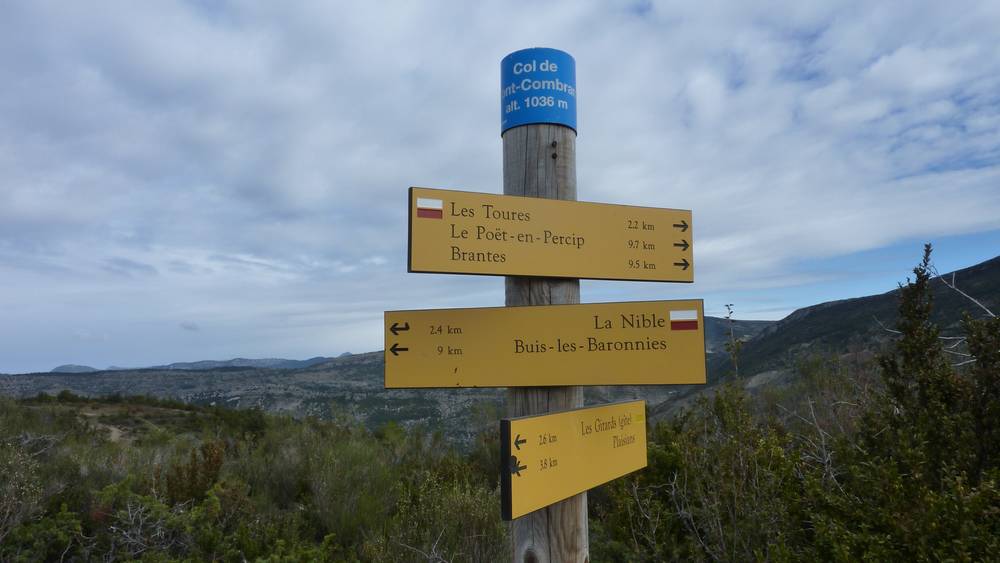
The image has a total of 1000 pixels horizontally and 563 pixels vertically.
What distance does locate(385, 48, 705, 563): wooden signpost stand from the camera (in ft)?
6.79

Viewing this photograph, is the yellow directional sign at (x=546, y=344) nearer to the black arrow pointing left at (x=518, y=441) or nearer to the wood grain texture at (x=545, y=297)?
the wood grain texture at (x=545, y=297)

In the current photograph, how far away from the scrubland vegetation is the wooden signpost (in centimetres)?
109

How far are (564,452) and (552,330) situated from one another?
1.50 ft

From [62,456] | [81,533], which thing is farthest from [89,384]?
[81,533]

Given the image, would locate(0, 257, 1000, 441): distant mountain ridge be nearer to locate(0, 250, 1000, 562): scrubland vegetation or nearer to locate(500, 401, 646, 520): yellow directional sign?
locate(0, 250, 1000, 562): scrubland vegetation

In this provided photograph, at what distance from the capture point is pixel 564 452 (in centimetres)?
205

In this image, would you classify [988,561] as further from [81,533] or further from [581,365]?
[81,533]

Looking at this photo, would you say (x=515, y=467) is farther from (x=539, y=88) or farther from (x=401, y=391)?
(x=401, y=391)

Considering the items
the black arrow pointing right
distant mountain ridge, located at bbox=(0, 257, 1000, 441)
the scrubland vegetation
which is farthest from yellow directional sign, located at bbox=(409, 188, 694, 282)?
distant mountain ridge, located at bbox=(0, 257, 1000, 441)

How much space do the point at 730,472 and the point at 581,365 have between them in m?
2.00

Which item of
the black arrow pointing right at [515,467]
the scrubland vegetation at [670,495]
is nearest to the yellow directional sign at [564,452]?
the black arrow pointing right at [515,467]

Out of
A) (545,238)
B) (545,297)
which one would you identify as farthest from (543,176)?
(545,297)

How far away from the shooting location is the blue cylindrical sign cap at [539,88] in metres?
2.46

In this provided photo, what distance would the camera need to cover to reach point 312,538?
5.02m
